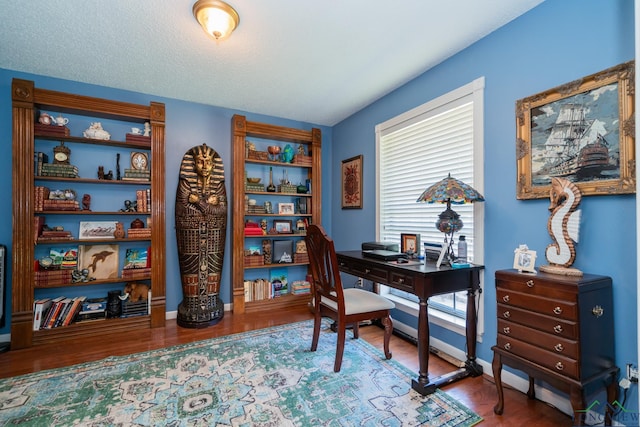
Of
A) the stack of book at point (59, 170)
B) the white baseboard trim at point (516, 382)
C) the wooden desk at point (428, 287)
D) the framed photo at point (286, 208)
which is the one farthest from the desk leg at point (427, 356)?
the stack of book at point (59, 170)

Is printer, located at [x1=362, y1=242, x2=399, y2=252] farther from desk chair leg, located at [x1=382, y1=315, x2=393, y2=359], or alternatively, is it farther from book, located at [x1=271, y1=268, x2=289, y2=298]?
book, located at [x1=271, y1=268, x2=289, y2=298]

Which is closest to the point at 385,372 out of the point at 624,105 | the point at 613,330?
the point at 613,330

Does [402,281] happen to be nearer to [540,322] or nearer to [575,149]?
[540,322]

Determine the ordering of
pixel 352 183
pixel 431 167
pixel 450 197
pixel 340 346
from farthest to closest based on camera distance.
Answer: pixel 352 183 → pixel 431 167 → pixel 340 346 → pixel 450 197

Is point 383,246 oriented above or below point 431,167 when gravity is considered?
below

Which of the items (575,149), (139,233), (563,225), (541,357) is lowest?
(541,357)

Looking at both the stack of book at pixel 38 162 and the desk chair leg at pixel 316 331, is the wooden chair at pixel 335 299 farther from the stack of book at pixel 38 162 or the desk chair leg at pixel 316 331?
the stack of book at pixel 38 162

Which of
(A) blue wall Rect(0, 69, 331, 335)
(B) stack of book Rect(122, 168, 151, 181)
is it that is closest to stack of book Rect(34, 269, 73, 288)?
(A) blue wall Rect(0, 69, 331, 335)

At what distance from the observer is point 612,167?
146 cm

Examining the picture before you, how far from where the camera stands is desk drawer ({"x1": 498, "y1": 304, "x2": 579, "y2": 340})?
1321 millimetres

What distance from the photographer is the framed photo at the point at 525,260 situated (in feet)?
5.18

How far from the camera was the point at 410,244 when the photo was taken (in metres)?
2.44

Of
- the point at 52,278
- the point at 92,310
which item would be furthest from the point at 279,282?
the point at 52,278

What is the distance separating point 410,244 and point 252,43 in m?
2.14
